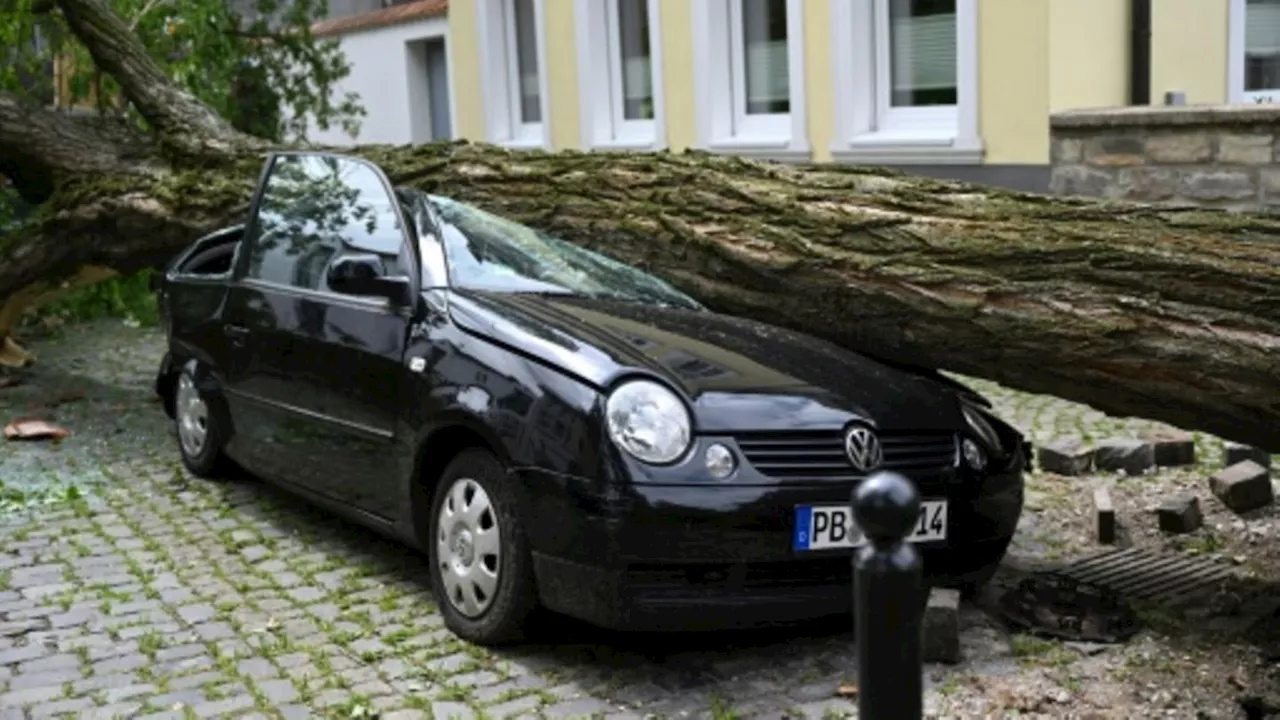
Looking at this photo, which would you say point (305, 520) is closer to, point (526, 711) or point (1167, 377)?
point (526, 711)

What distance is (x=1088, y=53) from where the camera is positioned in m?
10.8

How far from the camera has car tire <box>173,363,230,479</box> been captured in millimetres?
7676

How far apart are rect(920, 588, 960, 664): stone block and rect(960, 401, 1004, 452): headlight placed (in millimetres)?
701

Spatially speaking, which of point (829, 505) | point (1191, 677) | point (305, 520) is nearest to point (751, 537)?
point (829, 505)

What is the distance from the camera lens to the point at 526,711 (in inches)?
186

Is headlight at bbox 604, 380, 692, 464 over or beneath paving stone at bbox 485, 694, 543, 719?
over

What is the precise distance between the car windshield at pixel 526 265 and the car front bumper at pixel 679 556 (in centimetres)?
119

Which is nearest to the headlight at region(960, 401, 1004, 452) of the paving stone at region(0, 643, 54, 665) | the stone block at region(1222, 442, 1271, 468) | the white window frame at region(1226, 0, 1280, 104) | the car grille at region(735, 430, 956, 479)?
the car grille at region(735, 430, 956, 479)

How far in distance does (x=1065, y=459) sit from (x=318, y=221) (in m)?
3.74

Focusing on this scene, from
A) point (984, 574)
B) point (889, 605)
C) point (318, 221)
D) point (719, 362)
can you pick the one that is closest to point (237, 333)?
point (318, 221)

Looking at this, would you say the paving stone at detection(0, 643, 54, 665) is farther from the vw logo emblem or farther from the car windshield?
the vw logo emblem

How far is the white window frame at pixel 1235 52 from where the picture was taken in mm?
11172

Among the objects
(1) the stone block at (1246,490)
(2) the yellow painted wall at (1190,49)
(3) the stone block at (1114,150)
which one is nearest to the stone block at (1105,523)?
(1) the stone block at (1246,490)

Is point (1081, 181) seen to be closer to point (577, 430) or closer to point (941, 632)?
point (941, 632)
